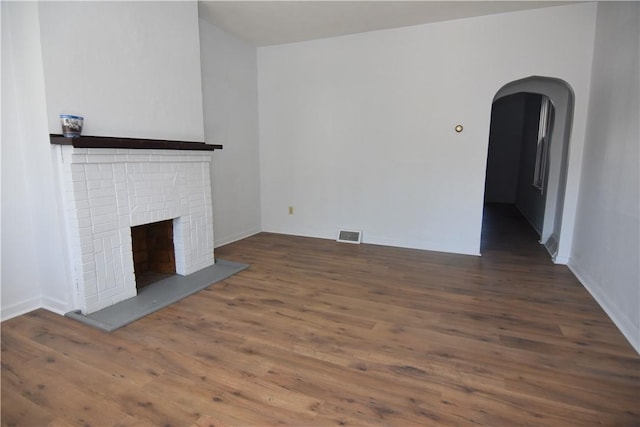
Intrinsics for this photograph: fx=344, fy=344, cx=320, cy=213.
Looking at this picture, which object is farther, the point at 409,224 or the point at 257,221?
the point at 257,221

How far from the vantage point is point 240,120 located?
15.2 ft

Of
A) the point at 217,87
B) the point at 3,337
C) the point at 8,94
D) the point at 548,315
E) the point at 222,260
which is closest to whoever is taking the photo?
the point at 3,337

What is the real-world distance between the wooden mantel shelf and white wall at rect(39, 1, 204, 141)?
6.1 inches

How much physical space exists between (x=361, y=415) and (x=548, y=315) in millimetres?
1811

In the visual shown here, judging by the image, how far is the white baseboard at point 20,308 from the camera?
2426 millimetres

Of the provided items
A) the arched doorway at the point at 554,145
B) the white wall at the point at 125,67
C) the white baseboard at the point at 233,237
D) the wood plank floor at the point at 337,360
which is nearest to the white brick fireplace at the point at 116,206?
the white wall at the point at 125,67

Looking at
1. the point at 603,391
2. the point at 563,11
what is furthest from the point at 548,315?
the point at 563,11

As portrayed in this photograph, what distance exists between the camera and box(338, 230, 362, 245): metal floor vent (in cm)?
459

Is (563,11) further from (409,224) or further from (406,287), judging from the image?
(406,287)

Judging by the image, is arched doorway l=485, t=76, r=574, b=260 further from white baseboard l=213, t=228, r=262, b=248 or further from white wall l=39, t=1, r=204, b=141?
white baseboard l=213, t=228, r=262, b=248

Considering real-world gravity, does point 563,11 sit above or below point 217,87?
above

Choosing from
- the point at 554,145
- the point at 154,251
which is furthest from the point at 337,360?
the point at 554,145

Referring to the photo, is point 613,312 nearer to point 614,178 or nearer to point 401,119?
point 614,178

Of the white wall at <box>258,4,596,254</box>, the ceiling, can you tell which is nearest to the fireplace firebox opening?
the white wall at <box>258,4,596,254</box>
